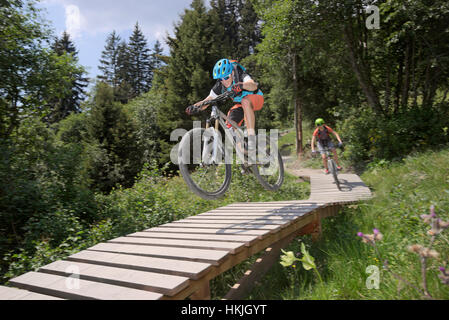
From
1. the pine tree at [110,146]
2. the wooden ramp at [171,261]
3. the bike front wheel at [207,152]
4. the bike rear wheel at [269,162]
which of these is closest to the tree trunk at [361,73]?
the bike rear wheel at [269,162]

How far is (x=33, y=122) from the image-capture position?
23.8ft

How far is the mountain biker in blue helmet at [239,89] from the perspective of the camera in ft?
11.4

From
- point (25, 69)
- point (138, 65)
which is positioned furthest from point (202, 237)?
point (138, 65)

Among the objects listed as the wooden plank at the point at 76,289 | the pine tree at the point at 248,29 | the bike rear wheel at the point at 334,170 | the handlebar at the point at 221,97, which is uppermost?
the pine tree at the point at 248,29

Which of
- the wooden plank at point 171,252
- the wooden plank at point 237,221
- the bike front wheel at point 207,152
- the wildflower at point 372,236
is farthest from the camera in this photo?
the wooden plank at point 237,221

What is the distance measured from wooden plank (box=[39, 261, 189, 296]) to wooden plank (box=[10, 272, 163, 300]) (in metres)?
0.06

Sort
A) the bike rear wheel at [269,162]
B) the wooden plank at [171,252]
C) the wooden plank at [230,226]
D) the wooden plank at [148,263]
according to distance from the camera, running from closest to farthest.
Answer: the wooden plank at [148,263]
the wooden plank at [171,252]
the wooden plank at [230,226]
the bike rear wheel at [269,162]

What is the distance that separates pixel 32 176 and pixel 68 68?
355cm

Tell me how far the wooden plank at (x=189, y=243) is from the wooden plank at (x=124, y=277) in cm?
65

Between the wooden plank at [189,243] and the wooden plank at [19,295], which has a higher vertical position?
the wooden plank at [189,243]

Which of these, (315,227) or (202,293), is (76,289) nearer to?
(202,293)

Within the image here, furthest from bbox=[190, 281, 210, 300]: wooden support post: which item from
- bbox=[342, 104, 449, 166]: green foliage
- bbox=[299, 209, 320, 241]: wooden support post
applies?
bbox=[342, 104, 449, 166]: green foliage

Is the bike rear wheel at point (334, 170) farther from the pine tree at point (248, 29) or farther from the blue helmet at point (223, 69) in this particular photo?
the pine tree at point (248, 29)
